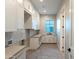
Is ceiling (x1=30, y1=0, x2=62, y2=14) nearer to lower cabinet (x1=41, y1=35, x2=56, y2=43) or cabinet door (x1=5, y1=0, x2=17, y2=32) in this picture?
cabinet door (x1=5, y1=0, x2=17, y2=32)

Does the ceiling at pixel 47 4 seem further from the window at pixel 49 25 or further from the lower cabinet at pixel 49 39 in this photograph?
the lower cabinet at pixel 49 39

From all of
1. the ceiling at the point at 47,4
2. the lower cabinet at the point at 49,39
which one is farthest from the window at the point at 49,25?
the ceiling at the point at 47,4

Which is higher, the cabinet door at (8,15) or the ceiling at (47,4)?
the ceiling at (47,4)

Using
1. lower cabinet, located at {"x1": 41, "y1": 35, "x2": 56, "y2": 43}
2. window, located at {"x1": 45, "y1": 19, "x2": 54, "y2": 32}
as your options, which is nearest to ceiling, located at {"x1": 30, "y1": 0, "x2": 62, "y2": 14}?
window, located at {"x1": 45, "y1": 19, "x2": 54, "y2": 32}

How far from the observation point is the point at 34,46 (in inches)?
324

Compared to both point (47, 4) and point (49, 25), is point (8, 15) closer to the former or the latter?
point (47, 4)

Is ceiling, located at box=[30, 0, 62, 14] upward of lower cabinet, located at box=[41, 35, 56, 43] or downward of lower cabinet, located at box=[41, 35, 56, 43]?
upward

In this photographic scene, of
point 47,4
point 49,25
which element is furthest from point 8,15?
point 49,25

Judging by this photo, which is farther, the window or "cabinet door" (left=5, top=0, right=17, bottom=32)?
the window

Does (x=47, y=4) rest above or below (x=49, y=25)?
above
